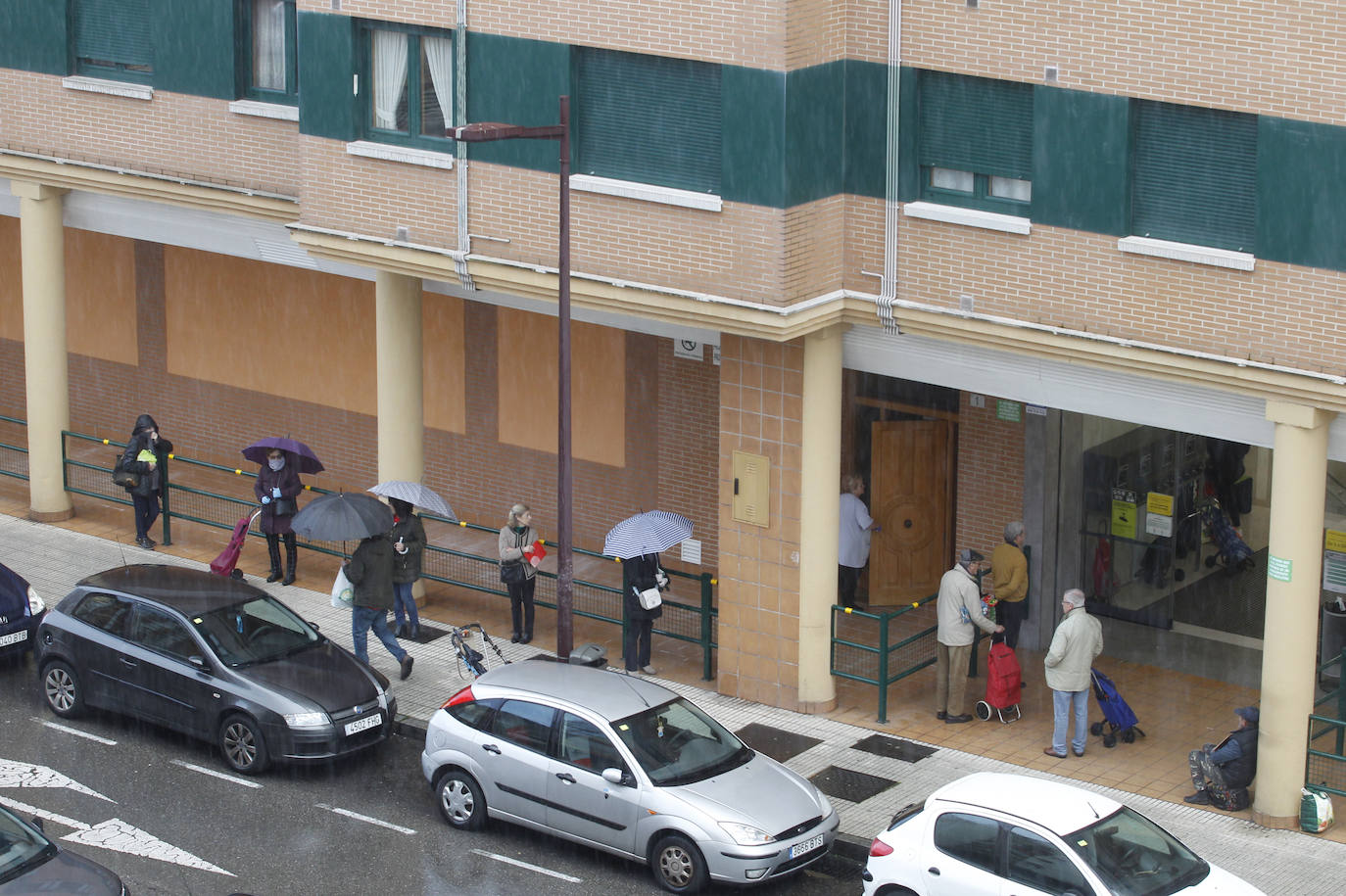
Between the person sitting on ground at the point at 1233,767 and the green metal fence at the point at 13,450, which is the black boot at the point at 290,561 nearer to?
the green metal fence at the point at 13,450

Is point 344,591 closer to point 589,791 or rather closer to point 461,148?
point 461,148

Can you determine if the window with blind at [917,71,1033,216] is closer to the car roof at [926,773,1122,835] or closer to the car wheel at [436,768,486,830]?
the car roof at [926,773,1122,835]

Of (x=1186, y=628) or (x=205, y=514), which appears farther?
(x=205, y=514)

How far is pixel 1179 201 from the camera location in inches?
675

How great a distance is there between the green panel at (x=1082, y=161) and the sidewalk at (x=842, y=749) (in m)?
5.18

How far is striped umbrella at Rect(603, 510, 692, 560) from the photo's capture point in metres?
19.8

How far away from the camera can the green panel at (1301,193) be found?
16016 mm

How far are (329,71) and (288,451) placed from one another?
4.61 meters

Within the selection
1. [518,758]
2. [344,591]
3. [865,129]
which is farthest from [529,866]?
[865,129]

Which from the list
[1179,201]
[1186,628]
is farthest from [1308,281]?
[1186,628]

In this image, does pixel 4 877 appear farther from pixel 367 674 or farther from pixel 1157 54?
pixel 1157 54

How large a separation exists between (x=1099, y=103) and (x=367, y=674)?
863 centimetres

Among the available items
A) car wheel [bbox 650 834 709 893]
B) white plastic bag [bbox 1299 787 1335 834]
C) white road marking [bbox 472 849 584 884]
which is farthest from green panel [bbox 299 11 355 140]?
white plastic bag [bbox 1299 787 1335 834]

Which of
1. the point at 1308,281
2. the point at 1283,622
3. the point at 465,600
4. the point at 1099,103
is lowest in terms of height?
the point at 465,600
